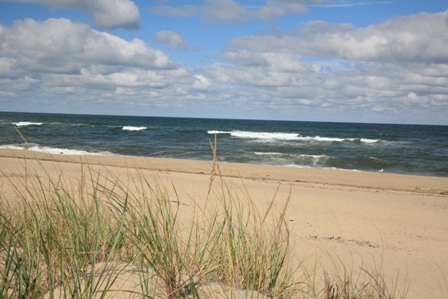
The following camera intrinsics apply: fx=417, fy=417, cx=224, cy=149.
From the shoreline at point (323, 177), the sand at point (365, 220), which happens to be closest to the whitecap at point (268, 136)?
the shoreline at point (323, 177)

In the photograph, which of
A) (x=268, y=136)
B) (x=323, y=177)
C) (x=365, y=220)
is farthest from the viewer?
(x=268, y=136)

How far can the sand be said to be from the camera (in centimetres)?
532

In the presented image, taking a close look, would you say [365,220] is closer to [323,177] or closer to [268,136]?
[323,177]

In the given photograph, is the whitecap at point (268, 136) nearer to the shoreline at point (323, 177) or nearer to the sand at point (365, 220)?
the shoreline at point (323, 177)

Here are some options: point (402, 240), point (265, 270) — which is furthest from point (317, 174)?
point (265, 270)

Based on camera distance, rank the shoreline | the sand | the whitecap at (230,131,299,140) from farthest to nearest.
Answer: the whitecap at (230,131,299,140) < the shoreline < the sand

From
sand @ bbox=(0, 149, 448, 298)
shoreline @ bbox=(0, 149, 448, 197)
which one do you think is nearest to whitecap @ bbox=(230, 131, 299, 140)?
shoreline @ bbox=(0, 149, 448, 197)

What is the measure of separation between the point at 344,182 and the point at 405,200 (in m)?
3.72

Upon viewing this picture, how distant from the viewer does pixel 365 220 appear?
8.39m

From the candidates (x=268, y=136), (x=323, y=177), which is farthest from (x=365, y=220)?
(x=268, y=136)

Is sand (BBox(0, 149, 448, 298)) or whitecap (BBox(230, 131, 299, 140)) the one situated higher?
whitecap (BBox(230, 131, 299, 140))

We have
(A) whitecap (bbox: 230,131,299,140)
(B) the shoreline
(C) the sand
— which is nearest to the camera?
(C) the sand

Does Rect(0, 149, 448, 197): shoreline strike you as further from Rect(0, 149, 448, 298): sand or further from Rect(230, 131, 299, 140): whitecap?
Rect(230, 131, 299, 140): whitecap

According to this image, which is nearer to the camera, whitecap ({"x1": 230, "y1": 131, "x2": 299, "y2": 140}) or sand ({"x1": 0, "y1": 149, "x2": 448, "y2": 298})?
sand ({"x1": 0, "y1": 149, "x2": 448, "y2": 298})
